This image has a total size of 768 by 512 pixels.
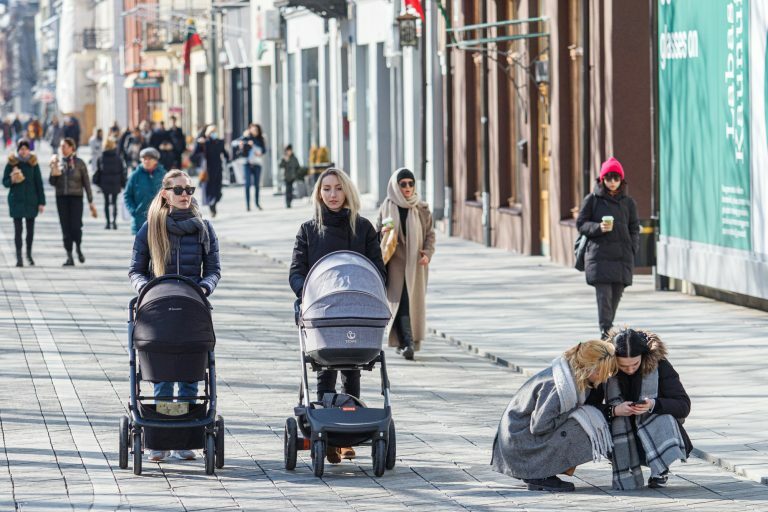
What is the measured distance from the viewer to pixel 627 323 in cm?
1797

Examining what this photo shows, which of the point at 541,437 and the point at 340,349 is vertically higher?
the point at 340,349

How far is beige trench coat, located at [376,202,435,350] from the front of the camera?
52.9ft

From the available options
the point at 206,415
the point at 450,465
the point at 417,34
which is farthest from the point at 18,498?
the point at 417,34

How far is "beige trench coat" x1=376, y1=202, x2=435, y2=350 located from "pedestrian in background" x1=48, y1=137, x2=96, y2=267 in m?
11.3

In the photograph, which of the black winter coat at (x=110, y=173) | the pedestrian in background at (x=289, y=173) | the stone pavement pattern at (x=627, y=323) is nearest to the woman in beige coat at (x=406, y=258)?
the stone pavement pattern at (x=627, y=323)

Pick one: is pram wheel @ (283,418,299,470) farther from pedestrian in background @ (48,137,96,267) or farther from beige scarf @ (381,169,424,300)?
pedestrian in background @ (48,137,96,267)

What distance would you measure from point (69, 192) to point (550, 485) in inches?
696

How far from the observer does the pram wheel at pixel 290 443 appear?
1062cm

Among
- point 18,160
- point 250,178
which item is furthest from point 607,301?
point 250,178

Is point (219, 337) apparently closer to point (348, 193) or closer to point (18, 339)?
point (18, 339)

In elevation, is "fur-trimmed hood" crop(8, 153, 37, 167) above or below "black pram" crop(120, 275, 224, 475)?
above

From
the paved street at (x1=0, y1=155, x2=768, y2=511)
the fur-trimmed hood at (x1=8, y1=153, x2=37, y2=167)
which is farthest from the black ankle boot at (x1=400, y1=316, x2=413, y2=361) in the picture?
the fur-trimmed hood at (x1=8, y1=153, x2=37, y2=167)

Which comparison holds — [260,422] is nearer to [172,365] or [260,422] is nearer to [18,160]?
[172,365]

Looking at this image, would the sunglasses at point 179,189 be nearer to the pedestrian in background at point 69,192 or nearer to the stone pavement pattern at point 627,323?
the stone pavement pattern at point 627,323
